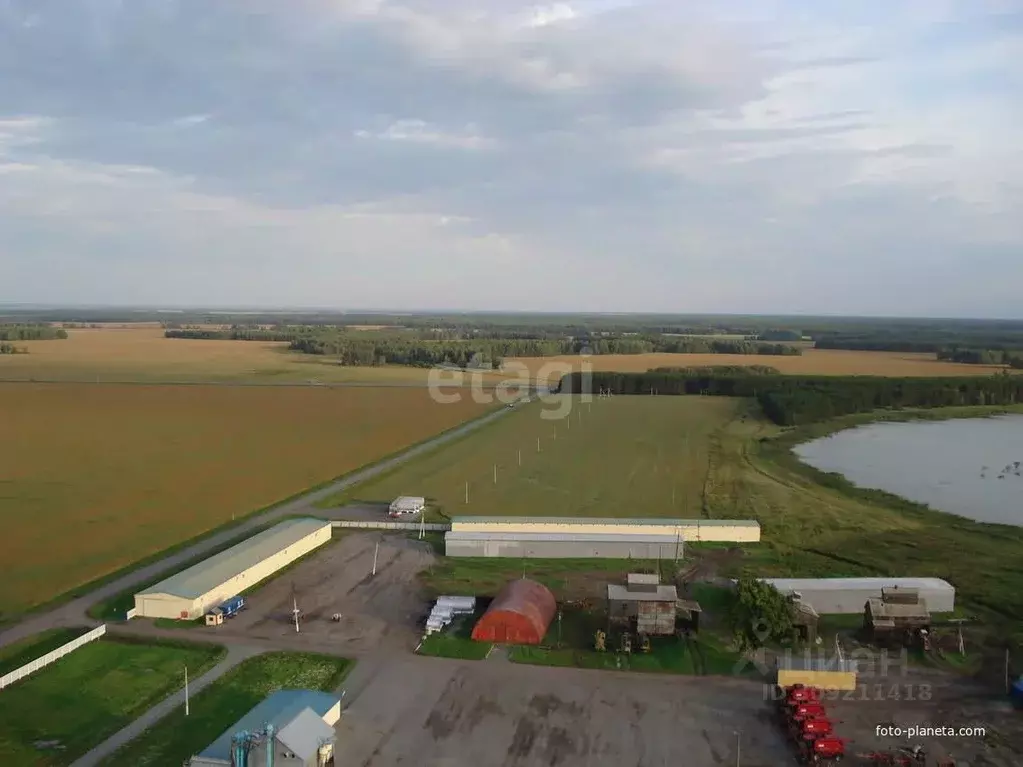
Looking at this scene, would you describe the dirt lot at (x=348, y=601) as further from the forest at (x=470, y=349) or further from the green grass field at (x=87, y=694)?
the forest at (x=470, y=349)

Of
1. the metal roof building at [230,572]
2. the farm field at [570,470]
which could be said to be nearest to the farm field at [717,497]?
the farm field at [570,470]

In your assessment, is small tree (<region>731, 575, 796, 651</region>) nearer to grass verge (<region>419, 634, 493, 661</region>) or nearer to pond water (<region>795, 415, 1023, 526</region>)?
grass verge (<region>419, 634, 493, 661</region>)

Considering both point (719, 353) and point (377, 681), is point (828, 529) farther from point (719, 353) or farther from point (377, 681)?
point (719, 353)

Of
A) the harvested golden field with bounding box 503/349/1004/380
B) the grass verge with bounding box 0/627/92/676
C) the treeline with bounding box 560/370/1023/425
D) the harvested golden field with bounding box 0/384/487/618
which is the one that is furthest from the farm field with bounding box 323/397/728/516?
the harvested golden field with bounding box 503/349/1004/380

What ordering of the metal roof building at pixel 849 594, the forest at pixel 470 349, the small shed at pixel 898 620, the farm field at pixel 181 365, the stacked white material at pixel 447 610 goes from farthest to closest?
the forest at pixel 470 349 < the farm field at pixel 181 365 < the metal roof building at pixel 849 594 < the stacked white material at pixel 447 610 < the small shed at pixel 898 620

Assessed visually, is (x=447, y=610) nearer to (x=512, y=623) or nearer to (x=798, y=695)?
(x=512, y=623)

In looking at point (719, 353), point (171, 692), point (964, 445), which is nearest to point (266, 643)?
point (171, 692)

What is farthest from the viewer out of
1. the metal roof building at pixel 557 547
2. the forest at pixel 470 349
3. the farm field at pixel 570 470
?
the forest at pixel 470 349

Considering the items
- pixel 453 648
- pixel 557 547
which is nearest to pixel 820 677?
pixel 453 648
